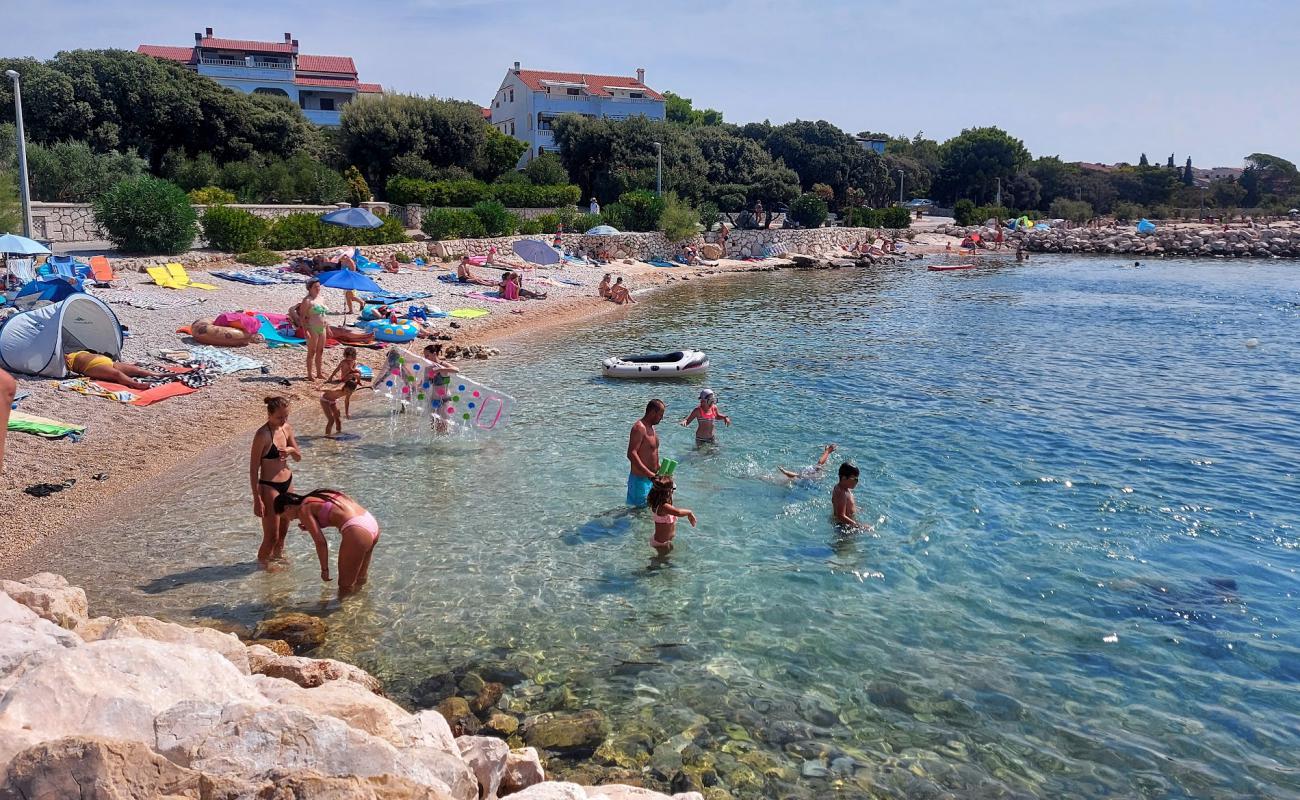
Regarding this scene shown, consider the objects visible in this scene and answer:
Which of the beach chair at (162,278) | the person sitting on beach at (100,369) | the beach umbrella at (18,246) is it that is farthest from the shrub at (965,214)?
the person sitting on beach at (100,369)

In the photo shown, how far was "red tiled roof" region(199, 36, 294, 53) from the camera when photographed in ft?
236

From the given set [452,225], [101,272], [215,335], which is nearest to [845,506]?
[215,335]

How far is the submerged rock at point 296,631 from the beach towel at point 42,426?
259 inches

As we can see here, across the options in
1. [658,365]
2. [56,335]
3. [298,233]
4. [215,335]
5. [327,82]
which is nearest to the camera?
[56,335]

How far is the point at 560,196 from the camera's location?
47094 millimetres

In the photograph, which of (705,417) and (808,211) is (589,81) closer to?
(808,211)

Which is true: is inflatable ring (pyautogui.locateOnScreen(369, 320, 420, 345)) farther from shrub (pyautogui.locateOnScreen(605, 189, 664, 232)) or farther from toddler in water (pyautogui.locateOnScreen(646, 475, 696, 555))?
shrub (pyautogui.locateOnScreen(605, 189, 664, 232))

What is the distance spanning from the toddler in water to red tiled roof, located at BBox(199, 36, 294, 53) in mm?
75652

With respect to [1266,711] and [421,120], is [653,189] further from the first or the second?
[1266,711]

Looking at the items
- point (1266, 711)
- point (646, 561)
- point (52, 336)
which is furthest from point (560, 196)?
point (1266, 711)

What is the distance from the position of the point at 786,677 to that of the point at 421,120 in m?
46.7

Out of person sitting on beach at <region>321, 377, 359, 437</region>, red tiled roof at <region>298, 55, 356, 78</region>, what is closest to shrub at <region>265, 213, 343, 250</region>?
person sitting on beach at <region>321, 377, 359, 437</region>

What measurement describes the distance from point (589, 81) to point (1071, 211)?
48501 mm

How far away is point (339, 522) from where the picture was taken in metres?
8.29
